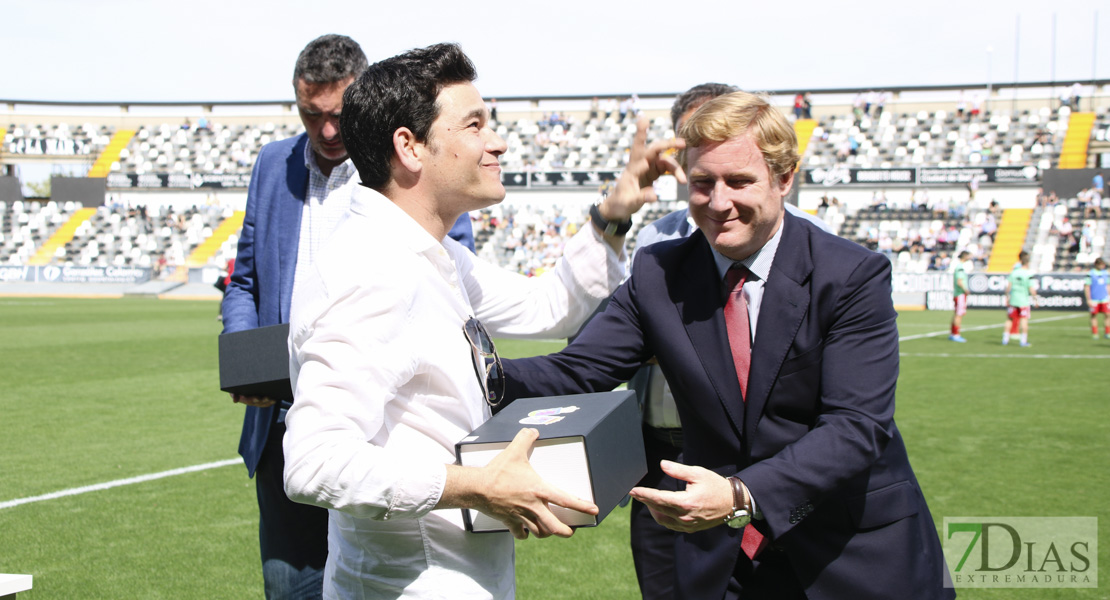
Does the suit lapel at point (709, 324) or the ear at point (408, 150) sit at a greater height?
the ear at point (408, 150)

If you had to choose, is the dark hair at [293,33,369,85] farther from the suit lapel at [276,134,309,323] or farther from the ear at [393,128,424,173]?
the ear at [393,128,424,173]

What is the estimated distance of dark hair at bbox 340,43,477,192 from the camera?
2156 mm

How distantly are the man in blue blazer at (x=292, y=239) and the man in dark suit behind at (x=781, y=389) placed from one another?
4.11 ft

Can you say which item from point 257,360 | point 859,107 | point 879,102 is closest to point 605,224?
point 257,360

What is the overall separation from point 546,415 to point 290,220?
178 cm

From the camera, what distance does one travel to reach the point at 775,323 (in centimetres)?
239

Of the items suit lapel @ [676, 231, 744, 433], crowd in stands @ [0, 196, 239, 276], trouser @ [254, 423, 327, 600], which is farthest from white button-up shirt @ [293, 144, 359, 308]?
crowd in stands @ [0, 196, 239, 276]

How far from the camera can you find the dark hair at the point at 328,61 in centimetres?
338

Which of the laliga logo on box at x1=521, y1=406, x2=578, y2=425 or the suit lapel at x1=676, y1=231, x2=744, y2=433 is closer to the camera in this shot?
the laliga logo on box at x1=521, y1=406, x2=578, y2=425

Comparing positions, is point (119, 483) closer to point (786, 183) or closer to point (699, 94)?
point (699, 94)

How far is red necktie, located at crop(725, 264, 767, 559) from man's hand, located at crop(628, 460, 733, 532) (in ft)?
1.18

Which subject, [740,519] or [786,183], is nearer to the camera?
[740,519]

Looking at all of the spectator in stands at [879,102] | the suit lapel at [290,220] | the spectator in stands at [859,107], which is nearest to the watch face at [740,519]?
the suit lapel at [290,220]

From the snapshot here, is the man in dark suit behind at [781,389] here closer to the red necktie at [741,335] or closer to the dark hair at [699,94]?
the red necktie at [741,335]
